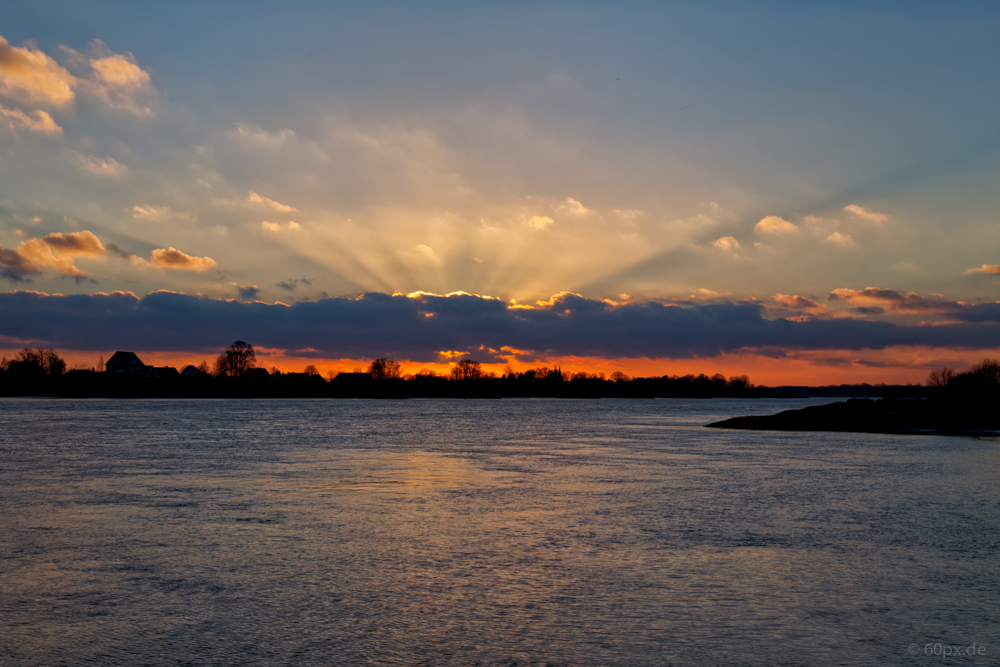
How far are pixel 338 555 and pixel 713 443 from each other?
3280 centimetres

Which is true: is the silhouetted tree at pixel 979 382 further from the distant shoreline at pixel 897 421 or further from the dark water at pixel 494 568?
the dark water at pixel 494 568

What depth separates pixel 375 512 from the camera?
15773 millimetres

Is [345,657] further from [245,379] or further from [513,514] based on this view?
[245,379]

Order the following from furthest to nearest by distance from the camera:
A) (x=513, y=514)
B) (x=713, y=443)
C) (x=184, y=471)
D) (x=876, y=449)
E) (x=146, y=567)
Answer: (x=713, y=443) → (x=876, y=449) → (x=184, y=471) → (x=513, y=514) → (x=146, y=567)

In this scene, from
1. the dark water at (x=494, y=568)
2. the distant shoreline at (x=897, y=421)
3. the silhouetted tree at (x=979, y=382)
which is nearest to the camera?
the dark water at (x=494, y=568)

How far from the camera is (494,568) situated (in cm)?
1062

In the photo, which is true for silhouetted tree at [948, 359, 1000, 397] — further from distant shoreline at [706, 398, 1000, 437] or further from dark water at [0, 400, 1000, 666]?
dark water at [0, 400, 1000, 666]

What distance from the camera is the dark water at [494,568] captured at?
7.40 meters

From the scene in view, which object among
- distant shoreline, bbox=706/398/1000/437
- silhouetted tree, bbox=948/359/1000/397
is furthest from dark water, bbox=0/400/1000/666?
silhouetted tree, bbox=948/359/1000/397

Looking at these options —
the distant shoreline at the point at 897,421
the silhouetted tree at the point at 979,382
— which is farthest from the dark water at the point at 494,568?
the silhouetted tree at the point at 979,382

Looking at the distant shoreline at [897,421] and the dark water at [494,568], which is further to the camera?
the distant shoreline at [897,421]

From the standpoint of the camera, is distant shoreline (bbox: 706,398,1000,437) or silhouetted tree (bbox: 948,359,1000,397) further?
silhouetted tree (bbox: 948,359,1000,397)

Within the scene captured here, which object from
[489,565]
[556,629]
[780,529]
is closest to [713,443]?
[780,529]

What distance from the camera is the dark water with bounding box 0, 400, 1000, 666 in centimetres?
740
